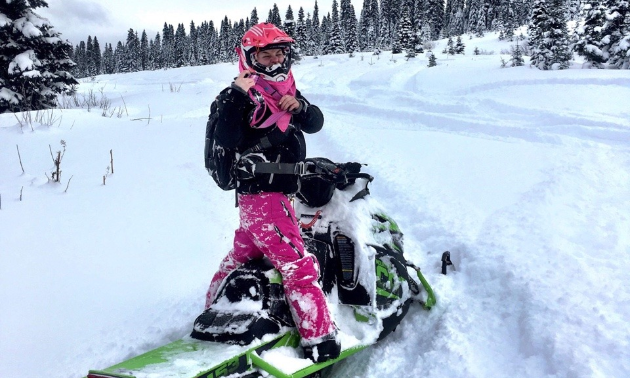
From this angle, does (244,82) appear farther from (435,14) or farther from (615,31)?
(435,14)

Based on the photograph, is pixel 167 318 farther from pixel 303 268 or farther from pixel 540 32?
pixel 540 32

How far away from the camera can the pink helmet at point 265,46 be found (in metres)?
2.42

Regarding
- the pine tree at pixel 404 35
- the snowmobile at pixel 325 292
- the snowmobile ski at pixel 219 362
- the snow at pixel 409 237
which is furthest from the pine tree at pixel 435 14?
the snowmobile ski at pixel 219 362

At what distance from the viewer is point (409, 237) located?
4.39 metres

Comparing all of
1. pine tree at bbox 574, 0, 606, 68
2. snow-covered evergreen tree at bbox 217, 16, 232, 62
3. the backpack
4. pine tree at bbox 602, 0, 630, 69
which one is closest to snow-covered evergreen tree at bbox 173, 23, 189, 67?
snow-covered evergreen tree at bbox 217, 16, 232, 62

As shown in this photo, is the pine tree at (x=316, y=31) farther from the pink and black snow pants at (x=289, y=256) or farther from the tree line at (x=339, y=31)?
the pink and black snow pants at (x=289, y=256)

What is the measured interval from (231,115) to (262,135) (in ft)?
0.77

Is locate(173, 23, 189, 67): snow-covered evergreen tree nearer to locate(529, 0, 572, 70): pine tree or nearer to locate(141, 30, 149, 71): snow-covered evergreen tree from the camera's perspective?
locate(141, 30, 149, 71): snow-covered evergreen tree

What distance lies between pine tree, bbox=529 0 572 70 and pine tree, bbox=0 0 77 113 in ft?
52.0

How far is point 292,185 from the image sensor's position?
2.59m

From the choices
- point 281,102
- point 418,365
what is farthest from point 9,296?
point 418,365

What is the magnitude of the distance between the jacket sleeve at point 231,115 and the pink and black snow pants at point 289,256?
1.29 ft

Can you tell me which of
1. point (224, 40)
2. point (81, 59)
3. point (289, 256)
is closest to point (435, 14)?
point (224, 40)

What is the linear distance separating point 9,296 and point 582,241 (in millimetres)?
4364
